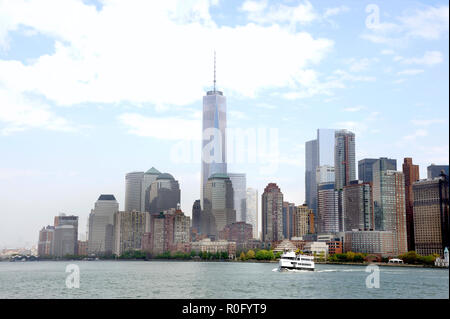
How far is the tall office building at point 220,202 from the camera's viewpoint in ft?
610

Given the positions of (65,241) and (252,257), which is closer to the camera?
(252,257)

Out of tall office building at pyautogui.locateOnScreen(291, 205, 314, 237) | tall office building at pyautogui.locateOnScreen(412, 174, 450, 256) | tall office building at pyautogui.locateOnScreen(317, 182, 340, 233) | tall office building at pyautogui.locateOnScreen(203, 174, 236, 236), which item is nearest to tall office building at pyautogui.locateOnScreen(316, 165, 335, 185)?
tall office building at pyautogui.locateOnScreen(317, 182, 340, 233)

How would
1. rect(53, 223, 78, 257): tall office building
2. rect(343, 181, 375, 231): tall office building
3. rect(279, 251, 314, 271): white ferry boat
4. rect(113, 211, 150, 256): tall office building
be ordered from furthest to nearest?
rect(53, 223, 78, 257): tall office building
rect(113, 211, 150, 256): tall office building
rect(343, 181, 375, 231): tall office building
rect(279, 251, 314, 271): white ferry boat

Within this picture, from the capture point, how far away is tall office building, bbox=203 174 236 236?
185875 mm

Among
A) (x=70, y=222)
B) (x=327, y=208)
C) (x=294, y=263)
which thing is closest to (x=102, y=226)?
(x=70, y=222)

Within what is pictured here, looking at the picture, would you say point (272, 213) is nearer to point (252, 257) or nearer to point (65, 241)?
point (252, 257)

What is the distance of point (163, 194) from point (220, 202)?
20.8 meters

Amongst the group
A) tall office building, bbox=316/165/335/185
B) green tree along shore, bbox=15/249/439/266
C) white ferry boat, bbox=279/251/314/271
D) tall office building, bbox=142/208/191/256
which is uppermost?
tall office building, bbox=316/165/335/185

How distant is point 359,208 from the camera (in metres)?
144

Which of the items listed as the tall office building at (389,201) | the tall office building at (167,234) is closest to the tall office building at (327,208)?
the tall office building at (389,201)

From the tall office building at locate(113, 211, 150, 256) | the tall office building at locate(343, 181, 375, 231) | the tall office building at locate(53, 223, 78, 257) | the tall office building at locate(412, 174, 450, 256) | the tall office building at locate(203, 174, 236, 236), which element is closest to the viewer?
the tall office building at locate(412, 174, 450, 256)

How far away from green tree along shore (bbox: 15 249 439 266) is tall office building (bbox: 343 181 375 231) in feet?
91.2

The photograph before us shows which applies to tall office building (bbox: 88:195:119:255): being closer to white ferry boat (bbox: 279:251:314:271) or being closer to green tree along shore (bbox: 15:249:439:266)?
green tree along shore (bbox: 15:249:439:266)
